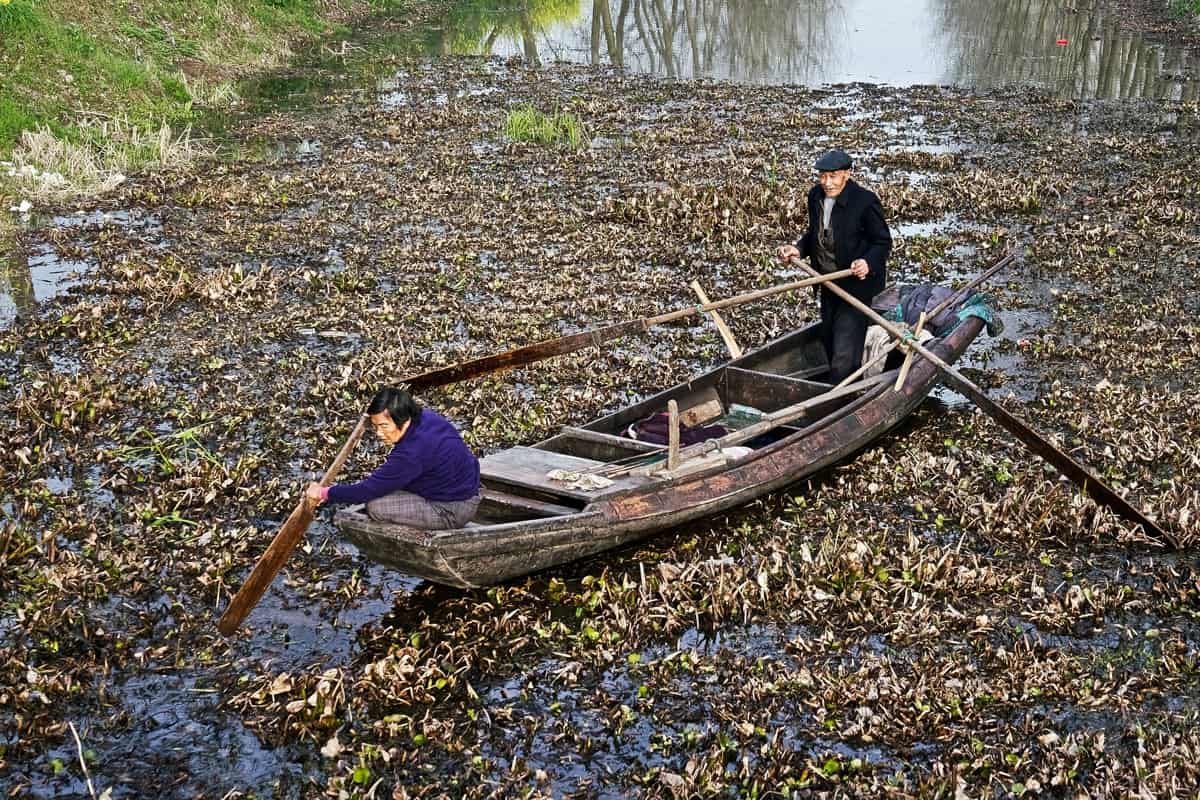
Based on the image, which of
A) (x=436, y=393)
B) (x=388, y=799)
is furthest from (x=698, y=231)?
(x=388, y=799)

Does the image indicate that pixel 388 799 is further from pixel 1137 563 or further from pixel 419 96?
pixel 419 96

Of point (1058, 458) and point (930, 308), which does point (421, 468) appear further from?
point (930, 308)

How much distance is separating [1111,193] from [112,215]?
16.2 m

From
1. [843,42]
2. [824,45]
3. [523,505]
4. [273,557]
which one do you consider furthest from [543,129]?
[843,42]

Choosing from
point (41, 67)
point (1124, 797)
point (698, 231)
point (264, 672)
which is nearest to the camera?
point (1124, 797)

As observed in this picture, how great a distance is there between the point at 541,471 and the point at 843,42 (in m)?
32.9

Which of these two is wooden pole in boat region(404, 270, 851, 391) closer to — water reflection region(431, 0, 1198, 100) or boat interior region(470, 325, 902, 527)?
boat interior region(470, 325, 902, 527)

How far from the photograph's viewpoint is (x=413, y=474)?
7.39 m

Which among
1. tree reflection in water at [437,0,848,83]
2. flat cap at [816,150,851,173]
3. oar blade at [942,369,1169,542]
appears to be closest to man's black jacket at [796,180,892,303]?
flat cap at [816,150,851,173]

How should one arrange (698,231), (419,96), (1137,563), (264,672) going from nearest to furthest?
(264,672)
(1137,563)
(698,231)
(419,96)

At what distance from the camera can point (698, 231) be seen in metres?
17.0

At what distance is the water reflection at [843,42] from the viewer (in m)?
30.9

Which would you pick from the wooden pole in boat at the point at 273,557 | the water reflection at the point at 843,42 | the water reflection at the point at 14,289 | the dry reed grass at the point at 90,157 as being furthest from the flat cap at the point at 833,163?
the water reflection at the point at 843,42

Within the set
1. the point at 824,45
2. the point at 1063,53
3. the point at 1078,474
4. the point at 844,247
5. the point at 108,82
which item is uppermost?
the point at 108,82
